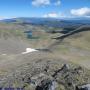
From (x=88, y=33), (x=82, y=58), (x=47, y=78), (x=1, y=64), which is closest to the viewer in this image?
(x=47, y=78)

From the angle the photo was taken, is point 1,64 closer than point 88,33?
Yes

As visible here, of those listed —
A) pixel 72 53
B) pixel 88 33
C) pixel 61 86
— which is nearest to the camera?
pixel 61 86

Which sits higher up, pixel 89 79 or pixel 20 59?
pixel 89 79

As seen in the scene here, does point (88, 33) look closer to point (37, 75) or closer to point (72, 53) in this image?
point (72, 53)

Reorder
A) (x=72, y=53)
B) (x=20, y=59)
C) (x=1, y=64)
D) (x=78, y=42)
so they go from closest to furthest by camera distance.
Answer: (x=1, y=64)
(x=20, y=59)
(x=72, y=53)
(x=78, y=42)

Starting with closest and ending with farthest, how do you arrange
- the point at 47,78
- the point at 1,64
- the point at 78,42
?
1. the point at 47,78
2. the point at 1,64
3. the point at 78,42

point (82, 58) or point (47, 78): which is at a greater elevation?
point (47, 78)

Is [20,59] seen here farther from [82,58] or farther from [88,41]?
[88,41]

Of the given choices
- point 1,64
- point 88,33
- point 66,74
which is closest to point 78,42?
point 88,33

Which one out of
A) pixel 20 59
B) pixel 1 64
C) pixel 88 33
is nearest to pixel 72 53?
pixel 20 59
